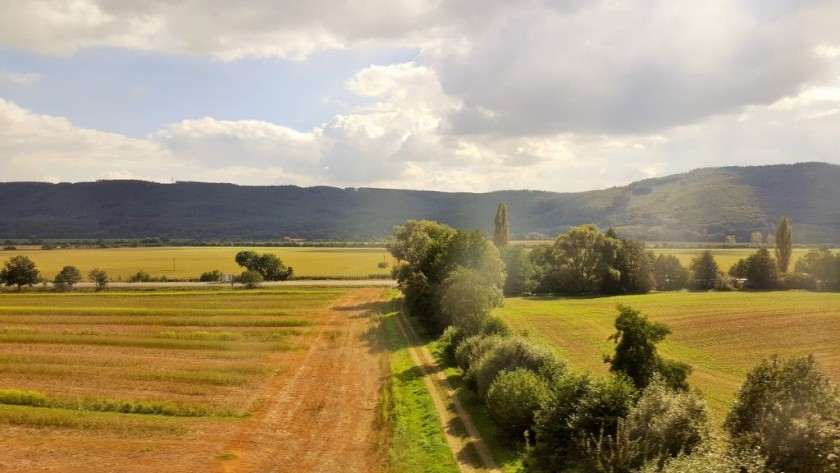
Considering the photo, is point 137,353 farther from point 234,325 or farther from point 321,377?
point 321,377

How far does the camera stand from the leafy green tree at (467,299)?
3884 cm

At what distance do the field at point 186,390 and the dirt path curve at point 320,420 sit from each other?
3.4 inches

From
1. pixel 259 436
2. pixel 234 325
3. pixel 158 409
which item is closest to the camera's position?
pixel 259 436

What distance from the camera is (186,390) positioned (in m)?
31.6

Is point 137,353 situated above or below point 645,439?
below

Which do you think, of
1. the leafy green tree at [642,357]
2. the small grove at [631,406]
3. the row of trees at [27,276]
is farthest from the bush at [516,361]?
the row of trees at [27,276]

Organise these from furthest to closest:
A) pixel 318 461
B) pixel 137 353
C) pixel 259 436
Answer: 1. pixel 137 353
2. pixel 259 436
3. pixel 318 461

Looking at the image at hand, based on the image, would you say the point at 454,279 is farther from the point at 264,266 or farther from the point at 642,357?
the point at 264,266

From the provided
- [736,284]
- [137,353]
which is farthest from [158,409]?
[736,284]

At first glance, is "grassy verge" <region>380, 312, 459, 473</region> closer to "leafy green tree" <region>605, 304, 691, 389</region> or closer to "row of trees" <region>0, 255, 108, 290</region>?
"leafy green tree" <region>605, 304, 691, 389</region>

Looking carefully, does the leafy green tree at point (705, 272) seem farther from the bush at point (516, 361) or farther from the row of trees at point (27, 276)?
the row of trees at point (27, 276)

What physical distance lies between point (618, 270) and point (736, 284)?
22.3 m

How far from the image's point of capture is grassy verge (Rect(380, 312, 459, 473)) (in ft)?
70.8

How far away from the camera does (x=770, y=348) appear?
139ft
